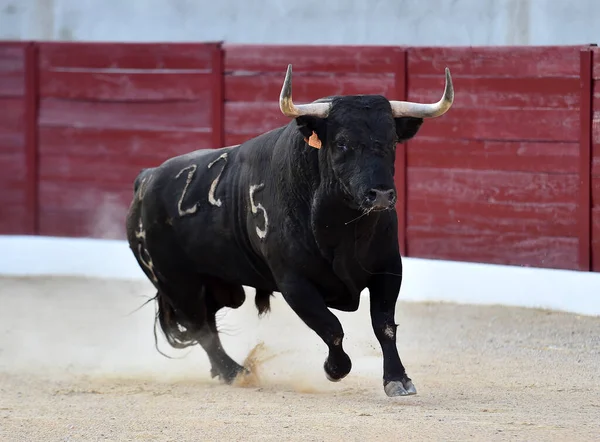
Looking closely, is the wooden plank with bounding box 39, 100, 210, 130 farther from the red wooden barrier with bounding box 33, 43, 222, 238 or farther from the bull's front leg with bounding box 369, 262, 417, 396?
the bull's front leg with bounding box 369, 262, 417, 396

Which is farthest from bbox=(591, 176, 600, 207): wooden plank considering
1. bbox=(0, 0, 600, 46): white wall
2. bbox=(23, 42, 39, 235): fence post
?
bbox=(23, 42, 39, 235): fence post

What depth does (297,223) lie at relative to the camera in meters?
6.19

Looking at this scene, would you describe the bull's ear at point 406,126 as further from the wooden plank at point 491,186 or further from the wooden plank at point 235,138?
the wooden plank at point 235,138

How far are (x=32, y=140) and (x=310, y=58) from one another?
2589mm

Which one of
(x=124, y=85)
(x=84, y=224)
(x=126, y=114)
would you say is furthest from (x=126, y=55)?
(x=84, y=224)

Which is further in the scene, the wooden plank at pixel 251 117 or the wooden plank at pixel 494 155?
the wooden plank at pixel 251 117

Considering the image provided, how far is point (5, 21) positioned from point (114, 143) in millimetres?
2267

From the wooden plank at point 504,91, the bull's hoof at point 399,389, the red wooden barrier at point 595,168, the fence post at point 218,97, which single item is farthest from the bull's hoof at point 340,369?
the fence post at point 218,97

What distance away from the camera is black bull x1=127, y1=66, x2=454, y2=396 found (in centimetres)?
582

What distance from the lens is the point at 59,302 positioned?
961cm

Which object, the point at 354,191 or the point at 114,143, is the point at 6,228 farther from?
the point at 354,191

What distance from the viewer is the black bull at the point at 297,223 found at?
19.1ft

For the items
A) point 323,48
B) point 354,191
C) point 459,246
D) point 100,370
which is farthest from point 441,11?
point 354,191

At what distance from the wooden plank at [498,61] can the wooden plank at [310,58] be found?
22 cm
